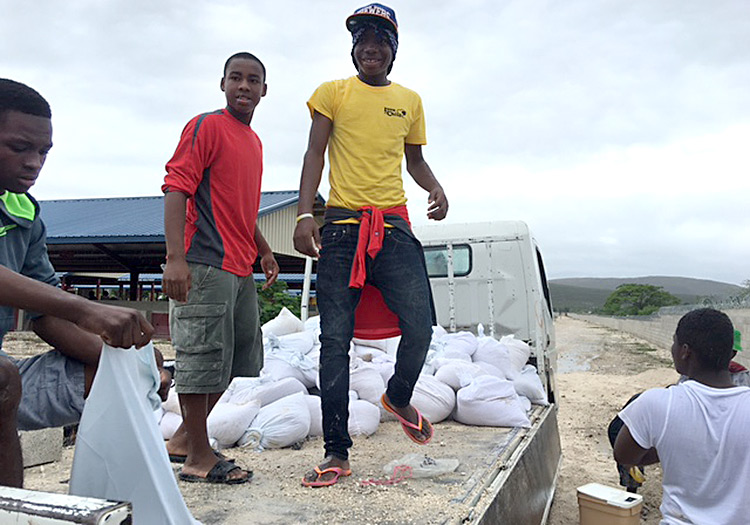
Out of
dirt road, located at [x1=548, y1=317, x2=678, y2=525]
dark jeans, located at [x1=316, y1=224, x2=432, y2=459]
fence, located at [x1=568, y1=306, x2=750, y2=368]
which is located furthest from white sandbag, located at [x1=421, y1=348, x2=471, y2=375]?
fence, located at [x1=568, y1=306, x2=750, y2=368]

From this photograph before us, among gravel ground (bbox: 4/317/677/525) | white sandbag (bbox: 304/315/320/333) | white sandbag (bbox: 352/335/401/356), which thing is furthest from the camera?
white sandbag (bbox: 304/315/320/333)

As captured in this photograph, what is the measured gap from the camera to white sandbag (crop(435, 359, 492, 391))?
11.9 feet

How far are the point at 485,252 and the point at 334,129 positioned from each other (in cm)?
287

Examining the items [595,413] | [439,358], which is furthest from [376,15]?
[595,413]

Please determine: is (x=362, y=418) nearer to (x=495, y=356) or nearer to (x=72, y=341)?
(x=495, y=356)

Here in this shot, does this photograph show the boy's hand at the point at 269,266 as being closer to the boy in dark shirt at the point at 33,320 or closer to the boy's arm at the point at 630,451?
the boy in dark shirt at the point at 33,320

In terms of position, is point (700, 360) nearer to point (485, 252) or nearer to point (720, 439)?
point (720, 439)

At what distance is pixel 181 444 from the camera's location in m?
2.43

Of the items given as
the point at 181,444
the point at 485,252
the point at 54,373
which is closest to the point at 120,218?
the point at 485,252

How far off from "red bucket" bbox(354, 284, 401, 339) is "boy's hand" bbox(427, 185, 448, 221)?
1.45 feet

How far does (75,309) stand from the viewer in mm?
1159

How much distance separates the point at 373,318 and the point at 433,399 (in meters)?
0.94

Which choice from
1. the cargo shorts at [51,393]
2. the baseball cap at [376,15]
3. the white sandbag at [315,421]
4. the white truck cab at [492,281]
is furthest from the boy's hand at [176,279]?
the white truck cab at [492,281]

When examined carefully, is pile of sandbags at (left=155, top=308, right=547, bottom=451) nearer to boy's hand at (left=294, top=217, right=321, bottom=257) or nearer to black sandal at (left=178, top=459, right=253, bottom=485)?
black sandal at (left=178, top=459, right=253, bottom=485)
